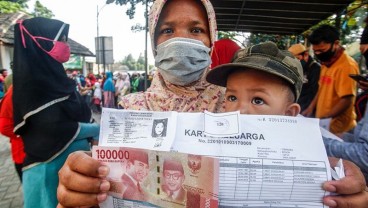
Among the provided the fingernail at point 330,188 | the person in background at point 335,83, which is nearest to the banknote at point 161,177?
the fingernail at point 330,188

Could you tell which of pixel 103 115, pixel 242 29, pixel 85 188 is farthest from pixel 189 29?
pixel 242 29

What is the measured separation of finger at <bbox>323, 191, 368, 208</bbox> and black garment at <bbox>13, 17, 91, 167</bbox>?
1.94 metres

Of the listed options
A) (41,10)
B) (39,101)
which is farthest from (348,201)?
(41,10)

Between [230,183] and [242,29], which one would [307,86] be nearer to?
[242,29]

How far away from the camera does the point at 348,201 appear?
2.40ft

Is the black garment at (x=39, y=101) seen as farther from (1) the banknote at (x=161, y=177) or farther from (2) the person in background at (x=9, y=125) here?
(1) the banknote at (x=161, y=177)

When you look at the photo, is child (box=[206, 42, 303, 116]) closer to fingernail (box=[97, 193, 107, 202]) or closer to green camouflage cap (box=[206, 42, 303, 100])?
green camouflage cap (box=[206, 42, 303, 100])

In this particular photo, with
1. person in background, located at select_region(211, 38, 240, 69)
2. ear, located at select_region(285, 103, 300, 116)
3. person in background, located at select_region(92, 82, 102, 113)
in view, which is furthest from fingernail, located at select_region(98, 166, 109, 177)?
person in background, located at select_region(92, 82, 102, 113)

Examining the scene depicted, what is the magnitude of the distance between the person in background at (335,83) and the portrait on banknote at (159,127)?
257cm

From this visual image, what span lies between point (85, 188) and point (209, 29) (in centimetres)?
96

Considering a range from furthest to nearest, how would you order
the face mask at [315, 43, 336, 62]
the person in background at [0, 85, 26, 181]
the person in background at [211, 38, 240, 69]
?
the face mask at [315, 43, 336, 62], the person in background at [211, 38, 240, 69], the person in background at [0, 85, 26, 181]

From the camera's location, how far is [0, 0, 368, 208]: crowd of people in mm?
766

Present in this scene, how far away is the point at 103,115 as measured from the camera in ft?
2.39

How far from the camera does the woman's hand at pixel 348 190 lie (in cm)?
71
